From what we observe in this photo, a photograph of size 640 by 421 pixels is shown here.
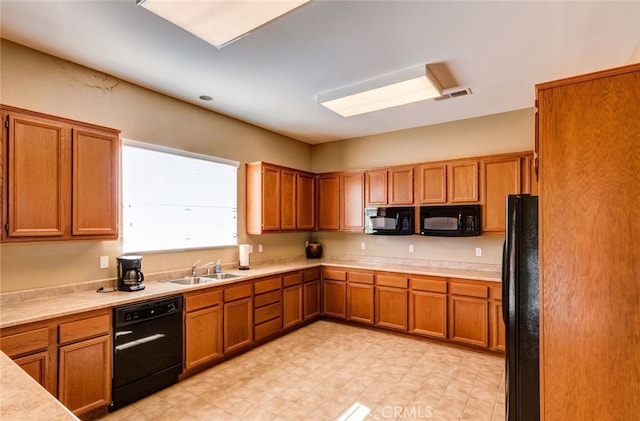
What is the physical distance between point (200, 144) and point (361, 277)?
2817mm

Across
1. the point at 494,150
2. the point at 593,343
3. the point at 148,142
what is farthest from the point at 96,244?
the point at 494,150

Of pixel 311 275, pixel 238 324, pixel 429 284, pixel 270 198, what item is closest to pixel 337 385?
pixel 238 324

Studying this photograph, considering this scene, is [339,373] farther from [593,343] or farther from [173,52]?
[173,52]

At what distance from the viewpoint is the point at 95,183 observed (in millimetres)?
2826

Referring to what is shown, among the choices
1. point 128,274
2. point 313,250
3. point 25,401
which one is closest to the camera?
point 25,401

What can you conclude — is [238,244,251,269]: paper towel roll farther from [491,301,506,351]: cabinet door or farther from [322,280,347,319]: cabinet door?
Answer: [491,301,506,351]: cabinet door

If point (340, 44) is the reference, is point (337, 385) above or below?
below

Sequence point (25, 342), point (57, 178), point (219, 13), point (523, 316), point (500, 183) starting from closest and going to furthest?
point (523, 316), point (219, 13), point (25, 342), point (57, 178), point (500, 183)

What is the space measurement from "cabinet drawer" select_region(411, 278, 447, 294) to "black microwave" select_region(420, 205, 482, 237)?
2.01ft

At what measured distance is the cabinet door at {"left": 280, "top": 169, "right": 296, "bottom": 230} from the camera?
4934 millimetres

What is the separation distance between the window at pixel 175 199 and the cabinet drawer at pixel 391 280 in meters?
2.07

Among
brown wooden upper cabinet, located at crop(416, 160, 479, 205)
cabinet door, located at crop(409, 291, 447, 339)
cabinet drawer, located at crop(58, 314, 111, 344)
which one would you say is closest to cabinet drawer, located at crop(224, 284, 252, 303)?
cabinet drawer, located at crop(58, 314, 111, 344)

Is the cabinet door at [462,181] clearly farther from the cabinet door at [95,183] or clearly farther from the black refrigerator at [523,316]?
the cabinet door at [95,183]

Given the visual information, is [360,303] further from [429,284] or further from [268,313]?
[268,313]
